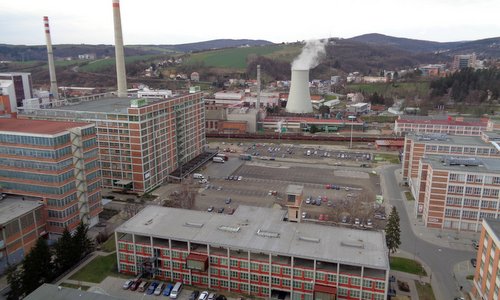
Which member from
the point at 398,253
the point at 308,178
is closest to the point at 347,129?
the point at 308,178

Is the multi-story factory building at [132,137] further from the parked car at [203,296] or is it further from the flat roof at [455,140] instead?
the flat roof at [455,140]

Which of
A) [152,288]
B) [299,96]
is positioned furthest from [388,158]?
[152,288]

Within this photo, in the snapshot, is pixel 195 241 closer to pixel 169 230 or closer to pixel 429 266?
pixel 169 230

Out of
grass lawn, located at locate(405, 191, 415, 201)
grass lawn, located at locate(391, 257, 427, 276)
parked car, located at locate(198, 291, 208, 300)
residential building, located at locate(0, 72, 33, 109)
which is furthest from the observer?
residential building, located at locate(0, 72, 33, 109)

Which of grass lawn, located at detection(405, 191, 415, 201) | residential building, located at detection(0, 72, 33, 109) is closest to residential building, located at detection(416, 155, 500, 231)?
grass lawn, located at detection(405, 191, 415, 201)

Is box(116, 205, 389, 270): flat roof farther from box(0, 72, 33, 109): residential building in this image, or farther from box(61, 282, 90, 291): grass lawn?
box(0, 72, 33, 109): residential building

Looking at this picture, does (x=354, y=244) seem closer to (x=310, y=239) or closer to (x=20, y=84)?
(x=310, y=239)
